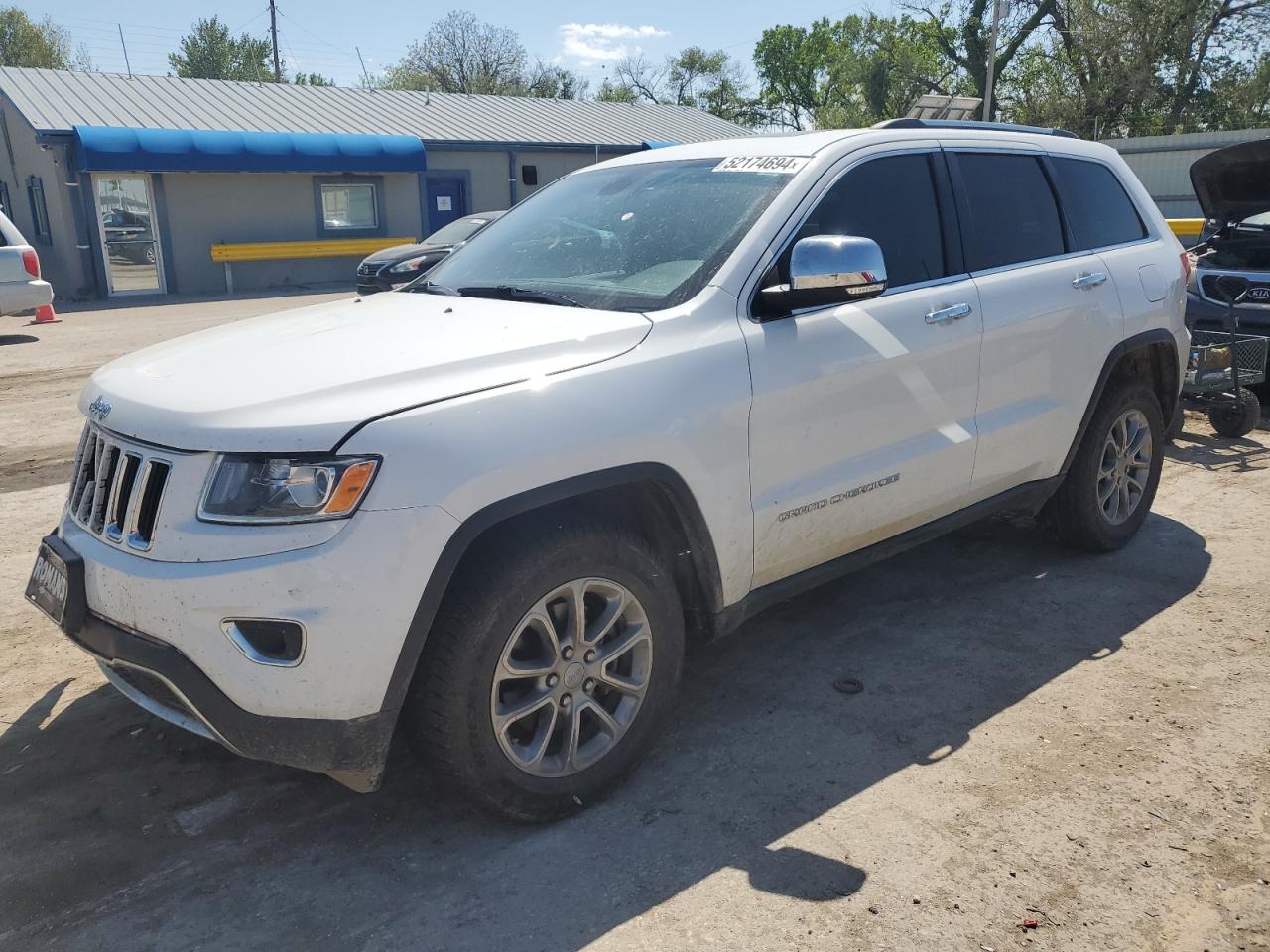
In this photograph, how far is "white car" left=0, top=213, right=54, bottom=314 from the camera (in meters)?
13.9

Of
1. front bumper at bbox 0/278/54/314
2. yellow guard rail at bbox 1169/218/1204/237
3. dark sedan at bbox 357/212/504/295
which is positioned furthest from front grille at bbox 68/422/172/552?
front bumper at bbox 0/278/54/314

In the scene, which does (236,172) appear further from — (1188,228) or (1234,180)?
(1234,180)

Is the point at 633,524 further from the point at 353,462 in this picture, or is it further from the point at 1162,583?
the point at 1162,583

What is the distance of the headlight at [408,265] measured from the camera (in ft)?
48.7

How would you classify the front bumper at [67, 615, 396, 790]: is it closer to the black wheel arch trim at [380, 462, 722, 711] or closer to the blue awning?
the black wheel arch trim at [380, 462, 722, 711]

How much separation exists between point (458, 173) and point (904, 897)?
2477cm

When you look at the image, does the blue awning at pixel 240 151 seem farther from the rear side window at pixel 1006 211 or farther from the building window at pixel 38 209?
the rear side window at pixel 1006 211

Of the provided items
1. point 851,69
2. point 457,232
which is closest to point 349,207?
point 457,232

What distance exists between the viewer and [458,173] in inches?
1006

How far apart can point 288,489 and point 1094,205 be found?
4.01 metres

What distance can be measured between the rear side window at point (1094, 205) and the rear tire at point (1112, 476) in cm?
71

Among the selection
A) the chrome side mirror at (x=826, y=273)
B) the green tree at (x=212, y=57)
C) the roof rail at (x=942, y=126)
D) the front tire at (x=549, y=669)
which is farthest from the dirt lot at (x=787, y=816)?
the green tree at (x=212, y=57)

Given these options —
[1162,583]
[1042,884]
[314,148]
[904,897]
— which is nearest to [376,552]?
[904,897]

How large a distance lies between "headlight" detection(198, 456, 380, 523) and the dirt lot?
1.04m
